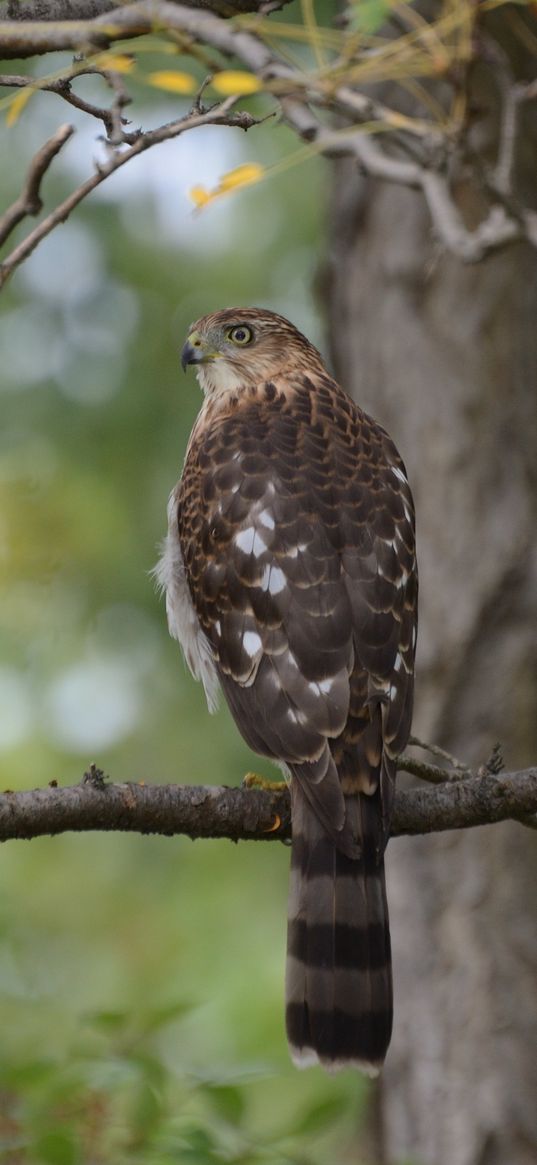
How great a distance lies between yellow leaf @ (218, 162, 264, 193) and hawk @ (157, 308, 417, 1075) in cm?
143

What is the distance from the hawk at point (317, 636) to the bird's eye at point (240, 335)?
0.39 metres

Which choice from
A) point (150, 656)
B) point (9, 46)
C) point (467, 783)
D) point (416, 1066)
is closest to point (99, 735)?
point (150, 656)

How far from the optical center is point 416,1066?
5027 millimetres

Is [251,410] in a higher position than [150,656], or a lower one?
higher

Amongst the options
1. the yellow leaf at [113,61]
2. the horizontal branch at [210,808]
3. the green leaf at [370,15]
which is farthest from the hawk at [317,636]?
the yellow leaf at [113,61]

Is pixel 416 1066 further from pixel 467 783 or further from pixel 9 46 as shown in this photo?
pixel 9 46

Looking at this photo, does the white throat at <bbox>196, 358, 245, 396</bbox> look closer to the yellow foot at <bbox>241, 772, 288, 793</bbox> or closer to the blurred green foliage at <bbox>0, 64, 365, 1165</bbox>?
the yellow foot at <bbox>241, 772, 288, 793</bbox>

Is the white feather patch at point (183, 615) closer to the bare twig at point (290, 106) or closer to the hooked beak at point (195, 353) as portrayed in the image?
the hooked beak at point (195, 353)

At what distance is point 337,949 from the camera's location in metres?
3.26

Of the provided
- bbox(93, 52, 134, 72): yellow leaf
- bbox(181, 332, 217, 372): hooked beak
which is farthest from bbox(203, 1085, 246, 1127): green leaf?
bbox(181, 332, 217, 372): hooked beak

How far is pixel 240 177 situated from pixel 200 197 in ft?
0.55

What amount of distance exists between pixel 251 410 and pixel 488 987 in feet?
7.32

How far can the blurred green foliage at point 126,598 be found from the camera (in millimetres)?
7023

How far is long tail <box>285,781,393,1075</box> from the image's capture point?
10.7 feet
